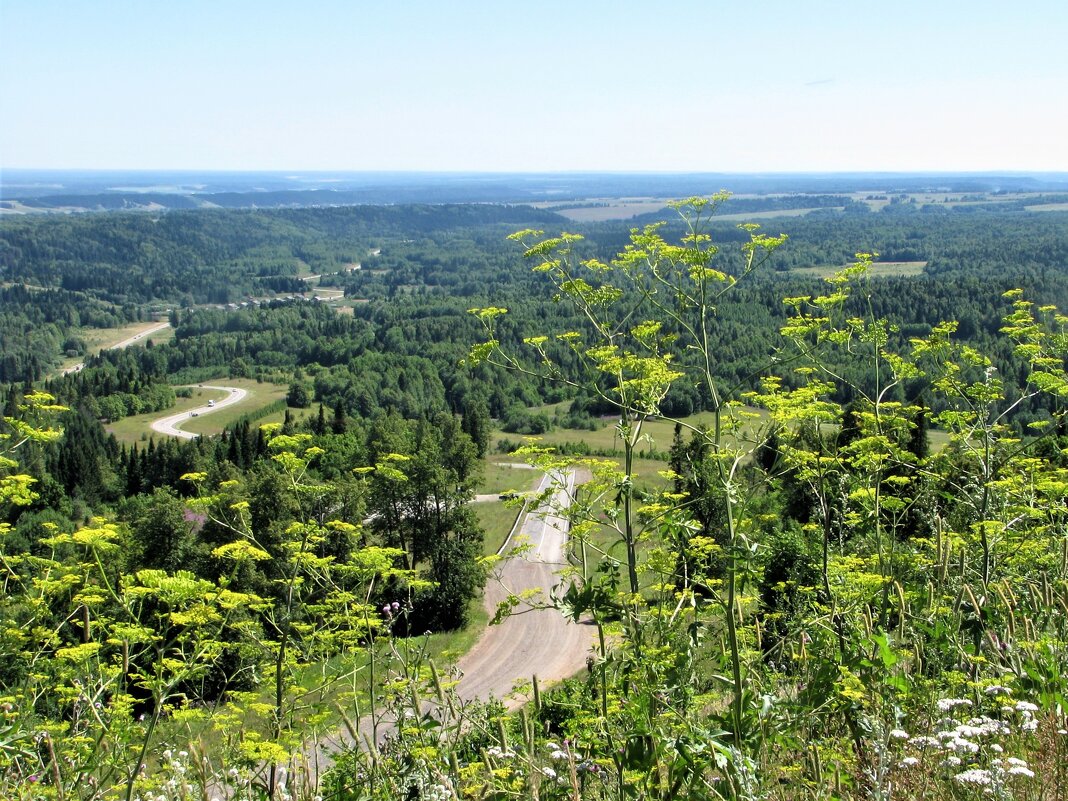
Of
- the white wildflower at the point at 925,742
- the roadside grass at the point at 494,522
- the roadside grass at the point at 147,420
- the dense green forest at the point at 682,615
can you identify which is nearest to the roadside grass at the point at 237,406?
the roadside grass at the point at 147,420

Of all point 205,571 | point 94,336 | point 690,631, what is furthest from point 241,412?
point 690,631

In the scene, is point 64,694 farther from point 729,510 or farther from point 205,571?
point 205,571

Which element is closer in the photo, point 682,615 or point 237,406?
point 682,615

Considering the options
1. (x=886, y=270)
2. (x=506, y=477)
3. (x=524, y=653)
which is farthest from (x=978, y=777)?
(x=886, y=270)

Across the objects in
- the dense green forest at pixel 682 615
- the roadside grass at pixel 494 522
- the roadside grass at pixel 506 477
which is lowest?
the roadside grass at pixel 506 477

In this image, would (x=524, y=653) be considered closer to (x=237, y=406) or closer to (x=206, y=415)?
(x=206, y=415)

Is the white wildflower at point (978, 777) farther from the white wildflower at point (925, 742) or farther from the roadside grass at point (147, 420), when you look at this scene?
the roadside grass at point (147, 420)

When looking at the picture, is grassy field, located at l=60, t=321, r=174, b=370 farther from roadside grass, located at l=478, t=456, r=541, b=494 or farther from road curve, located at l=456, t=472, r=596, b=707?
road curve, located at l=456, t=472, r=596, b=707

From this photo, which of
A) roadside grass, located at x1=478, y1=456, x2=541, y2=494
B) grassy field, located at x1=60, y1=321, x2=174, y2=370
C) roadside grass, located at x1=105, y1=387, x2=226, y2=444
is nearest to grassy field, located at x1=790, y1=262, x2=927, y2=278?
roadside grass, located at x1=478, y1=456, x2=541, y2=494
